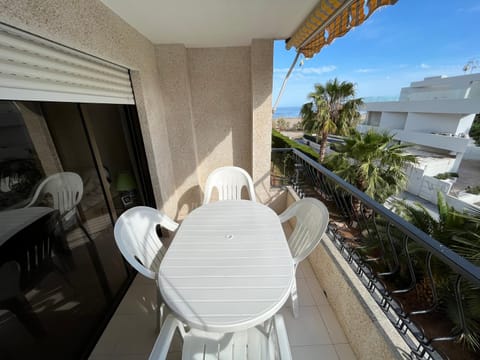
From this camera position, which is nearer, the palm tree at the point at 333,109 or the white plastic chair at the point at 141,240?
the white plastic chair at the point at 141,240

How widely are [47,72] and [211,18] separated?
127 centimetres

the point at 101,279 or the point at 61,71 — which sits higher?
the point at 61,71

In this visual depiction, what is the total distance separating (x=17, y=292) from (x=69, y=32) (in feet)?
4.74

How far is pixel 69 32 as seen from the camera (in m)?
1.08

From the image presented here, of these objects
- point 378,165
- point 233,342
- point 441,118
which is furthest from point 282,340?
point 441,118

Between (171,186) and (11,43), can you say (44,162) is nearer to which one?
(11,43)

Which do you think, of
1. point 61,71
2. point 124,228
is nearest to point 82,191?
point 124,228

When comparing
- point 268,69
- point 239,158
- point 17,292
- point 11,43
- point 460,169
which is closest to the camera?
point 11,43

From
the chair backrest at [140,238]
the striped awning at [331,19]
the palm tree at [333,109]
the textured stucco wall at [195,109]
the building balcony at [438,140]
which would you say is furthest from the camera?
the building balcony at [438,140]

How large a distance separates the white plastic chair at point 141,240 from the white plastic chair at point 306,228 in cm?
100

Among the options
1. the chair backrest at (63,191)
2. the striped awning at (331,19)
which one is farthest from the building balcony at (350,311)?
the striped awning at (331,19)

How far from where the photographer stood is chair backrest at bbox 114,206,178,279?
1230 millimetres

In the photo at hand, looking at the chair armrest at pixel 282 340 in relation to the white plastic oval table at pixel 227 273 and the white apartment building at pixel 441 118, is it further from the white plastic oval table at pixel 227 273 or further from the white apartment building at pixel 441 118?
the white apartment building at pixel 441 118

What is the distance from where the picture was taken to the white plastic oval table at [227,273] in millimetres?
895
